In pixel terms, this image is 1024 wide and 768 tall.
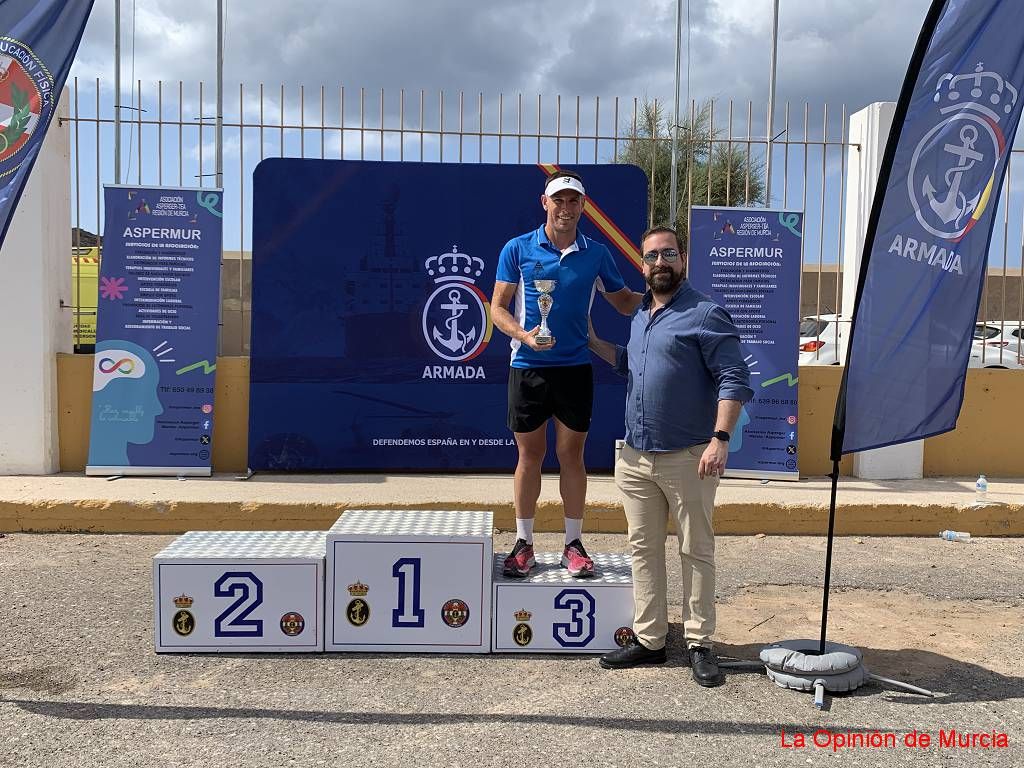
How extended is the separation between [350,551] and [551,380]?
1.22 metres

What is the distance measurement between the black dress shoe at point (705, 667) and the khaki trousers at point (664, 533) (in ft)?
0.11

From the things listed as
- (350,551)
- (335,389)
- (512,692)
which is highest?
(335,389)

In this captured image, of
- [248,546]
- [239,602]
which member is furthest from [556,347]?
[239,602]

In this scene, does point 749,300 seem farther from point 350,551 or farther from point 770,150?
point 350,551

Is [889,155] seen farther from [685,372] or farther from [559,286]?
[559,286]

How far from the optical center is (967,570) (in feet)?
18.8

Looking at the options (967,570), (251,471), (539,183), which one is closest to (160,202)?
(251,471)

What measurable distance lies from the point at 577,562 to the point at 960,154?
236 cm

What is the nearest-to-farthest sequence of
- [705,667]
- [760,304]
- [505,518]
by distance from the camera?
[705,667]
[505,518]
[760,304]

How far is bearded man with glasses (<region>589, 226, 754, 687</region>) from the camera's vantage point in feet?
12.2

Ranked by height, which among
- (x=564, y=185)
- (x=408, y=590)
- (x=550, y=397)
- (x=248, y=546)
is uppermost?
(x=564, y=185)

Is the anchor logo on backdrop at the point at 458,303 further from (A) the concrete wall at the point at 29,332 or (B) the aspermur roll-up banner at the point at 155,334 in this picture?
(A) the concrete wall at the point at 29,332

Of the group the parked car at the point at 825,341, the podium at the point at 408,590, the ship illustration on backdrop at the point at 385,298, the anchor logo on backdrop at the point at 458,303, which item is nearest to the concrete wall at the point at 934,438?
the parked car at the point at 825,341

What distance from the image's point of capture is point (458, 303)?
A: 755 cm
